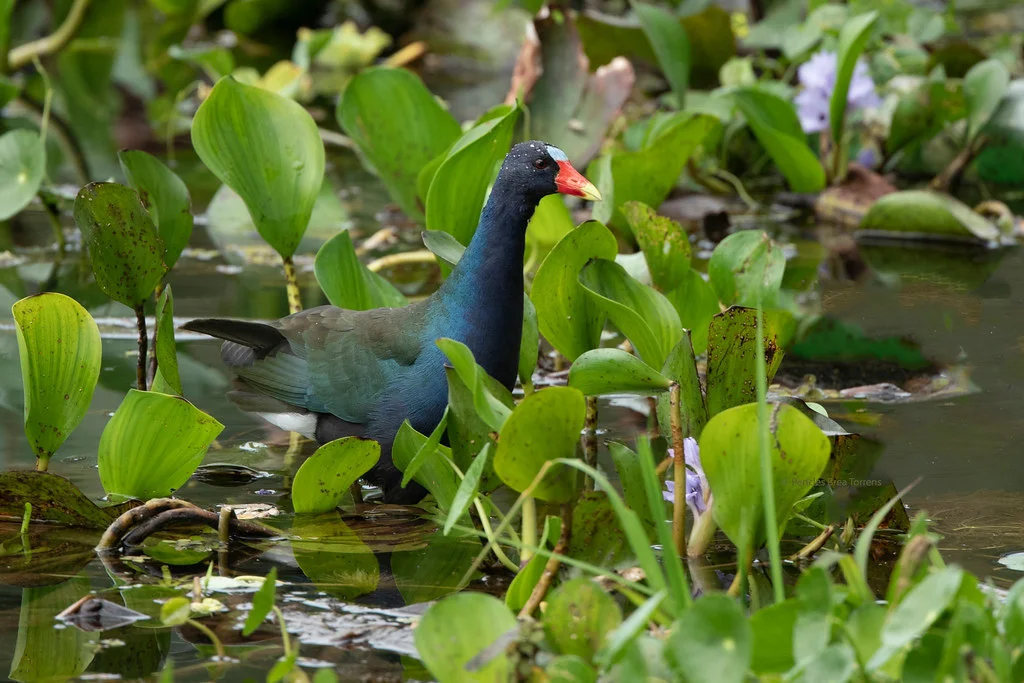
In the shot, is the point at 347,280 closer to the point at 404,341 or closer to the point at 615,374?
the point at 404,341

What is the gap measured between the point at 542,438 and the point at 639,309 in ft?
2.20

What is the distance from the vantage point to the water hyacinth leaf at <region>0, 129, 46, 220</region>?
4.08 metres

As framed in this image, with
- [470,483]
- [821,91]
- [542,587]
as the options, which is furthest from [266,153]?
[821,91]

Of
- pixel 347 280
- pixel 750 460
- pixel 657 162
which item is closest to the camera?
pixel 750 460

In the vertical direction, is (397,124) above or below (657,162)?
above

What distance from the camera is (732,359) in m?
2.67

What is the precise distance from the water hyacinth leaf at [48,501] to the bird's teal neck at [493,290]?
800 mm

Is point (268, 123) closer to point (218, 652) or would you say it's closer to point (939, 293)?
point (218, 652)

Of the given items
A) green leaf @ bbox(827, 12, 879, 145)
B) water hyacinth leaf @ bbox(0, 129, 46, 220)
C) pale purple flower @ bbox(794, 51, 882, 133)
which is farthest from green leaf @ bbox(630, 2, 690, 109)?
water hyacinth leaf @ bbox(0, 129, 46, 220)

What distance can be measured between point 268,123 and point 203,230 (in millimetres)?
2159

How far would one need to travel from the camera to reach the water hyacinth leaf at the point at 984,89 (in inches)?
198

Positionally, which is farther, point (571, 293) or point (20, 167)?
point (20, 167)

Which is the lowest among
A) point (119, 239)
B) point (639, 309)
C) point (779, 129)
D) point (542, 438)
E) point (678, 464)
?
point (678, 464)

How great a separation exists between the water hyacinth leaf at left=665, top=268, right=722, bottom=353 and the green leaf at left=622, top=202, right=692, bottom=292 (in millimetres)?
59
